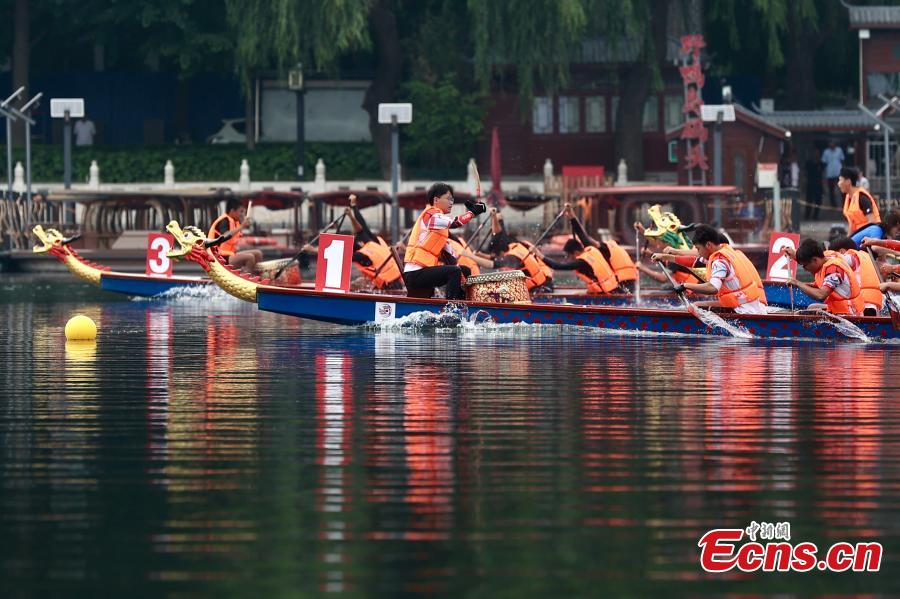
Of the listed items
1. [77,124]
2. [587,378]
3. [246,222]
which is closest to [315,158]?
[77,124]

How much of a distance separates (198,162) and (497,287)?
29.9m

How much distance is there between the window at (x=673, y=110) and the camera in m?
55.3

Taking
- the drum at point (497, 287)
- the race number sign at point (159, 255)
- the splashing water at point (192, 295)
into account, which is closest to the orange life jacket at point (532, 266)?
the drum at point (497, 287)

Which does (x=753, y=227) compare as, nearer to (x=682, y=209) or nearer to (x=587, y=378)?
(x=682, y=209)

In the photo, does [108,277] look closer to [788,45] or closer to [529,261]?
[529,261]

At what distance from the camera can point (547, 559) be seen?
9.98 meters

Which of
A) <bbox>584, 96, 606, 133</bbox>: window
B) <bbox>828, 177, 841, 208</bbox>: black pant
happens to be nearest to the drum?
<bbox>828, 177, 841, 208</bbox>: black pant

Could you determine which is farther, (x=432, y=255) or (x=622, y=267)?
(x=622, y=267)

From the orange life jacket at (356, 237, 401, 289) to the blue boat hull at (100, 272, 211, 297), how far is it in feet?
17.6


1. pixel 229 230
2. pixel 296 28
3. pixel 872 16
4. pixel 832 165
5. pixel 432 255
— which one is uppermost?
pixel 872 16

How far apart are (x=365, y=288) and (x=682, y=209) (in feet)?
39.1

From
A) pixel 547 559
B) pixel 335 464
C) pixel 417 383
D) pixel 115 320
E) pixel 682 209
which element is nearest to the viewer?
pixel 547 559

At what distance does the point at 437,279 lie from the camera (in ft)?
74.7

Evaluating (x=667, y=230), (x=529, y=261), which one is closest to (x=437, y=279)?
(x=667, y=230)
